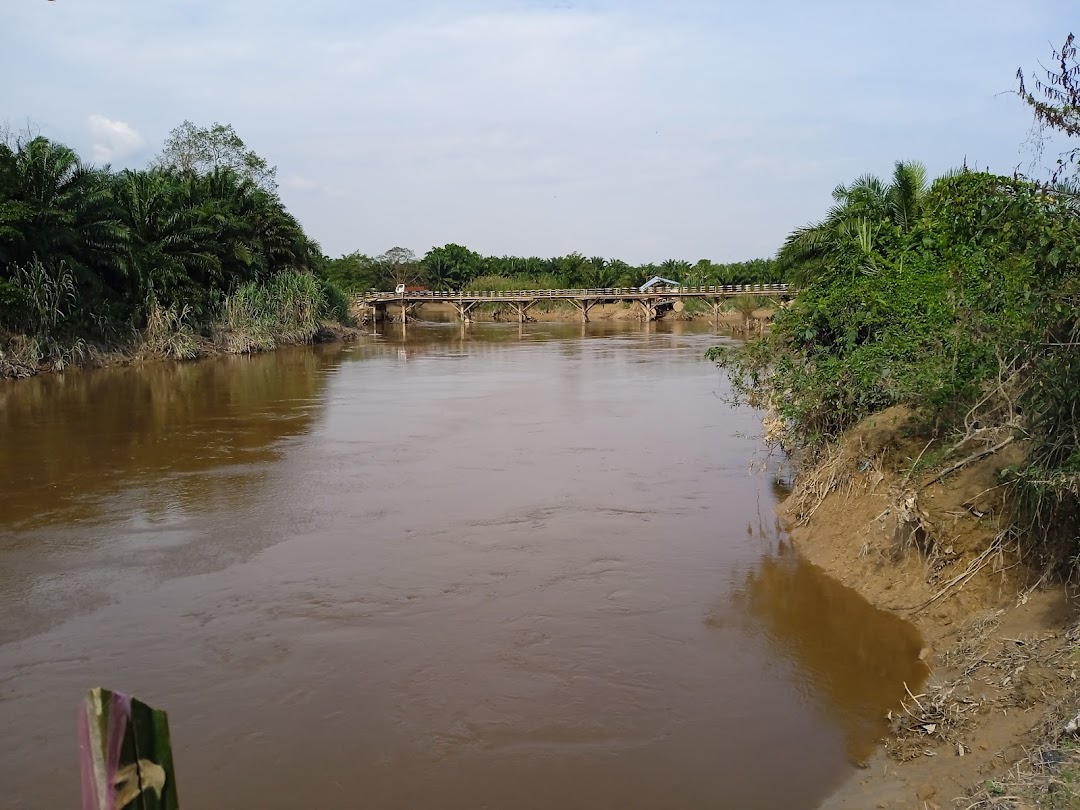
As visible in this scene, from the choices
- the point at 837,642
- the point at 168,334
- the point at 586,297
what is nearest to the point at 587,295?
the point at 586,297

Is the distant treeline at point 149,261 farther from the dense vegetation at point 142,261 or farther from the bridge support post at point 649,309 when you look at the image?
the bridge support post at point 649,309

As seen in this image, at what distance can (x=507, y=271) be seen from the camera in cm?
8300

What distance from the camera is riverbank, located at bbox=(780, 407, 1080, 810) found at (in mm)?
3990

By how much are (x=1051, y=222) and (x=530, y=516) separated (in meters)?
5.96

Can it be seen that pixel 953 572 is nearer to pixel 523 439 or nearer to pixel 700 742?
pixel 700 742

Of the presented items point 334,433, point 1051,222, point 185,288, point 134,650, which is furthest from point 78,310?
point 1051,222

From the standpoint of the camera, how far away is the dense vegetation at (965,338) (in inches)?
203

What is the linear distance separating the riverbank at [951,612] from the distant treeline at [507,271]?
5800 cm

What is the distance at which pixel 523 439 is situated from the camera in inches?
576

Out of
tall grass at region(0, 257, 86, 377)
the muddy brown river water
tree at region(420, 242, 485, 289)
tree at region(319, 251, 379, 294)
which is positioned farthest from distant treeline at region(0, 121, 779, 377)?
tree at region(420, 242, 485, 289)

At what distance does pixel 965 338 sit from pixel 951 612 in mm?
2186

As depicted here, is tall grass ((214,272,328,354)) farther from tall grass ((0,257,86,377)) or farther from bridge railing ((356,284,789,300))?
bridge railing ((356,284,789,300))

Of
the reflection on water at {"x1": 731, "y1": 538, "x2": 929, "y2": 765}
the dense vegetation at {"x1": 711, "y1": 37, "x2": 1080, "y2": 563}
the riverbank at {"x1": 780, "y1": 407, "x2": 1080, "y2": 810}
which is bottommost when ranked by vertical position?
the reflection on water at {"x1": 731, "y1": 538, "x2": 929, "y2": 765}

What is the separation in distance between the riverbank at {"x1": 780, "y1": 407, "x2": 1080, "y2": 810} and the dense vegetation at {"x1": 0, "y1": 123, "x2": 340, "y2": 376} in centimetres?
2131
